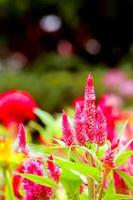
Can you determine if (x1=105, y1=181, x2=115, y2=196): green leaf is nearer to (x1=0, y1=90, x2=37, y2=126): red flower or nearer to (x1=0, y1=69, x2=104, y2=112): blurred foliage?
(x1=0, y1=90, x2=37, y2=126): red flower

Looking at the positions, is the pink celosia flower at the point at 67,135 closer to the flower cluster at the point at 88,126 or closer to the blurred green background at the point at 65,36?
the flower cluster at the point at 88,126

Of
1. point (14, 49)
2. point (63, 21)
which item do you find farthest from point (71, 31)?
point (14, 49)

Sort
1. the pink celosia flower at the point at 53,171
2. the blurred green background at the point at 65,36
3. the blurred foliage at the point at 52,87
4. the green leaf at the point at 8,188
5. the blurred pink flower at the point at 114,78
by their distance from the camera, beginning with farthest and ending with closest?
the blurred green background at the point at 65,36
the blurred pink flower at the point at 114,78
the blurred foliage at the point at 52,87
the pink celosia flower at the point at 53,171
the green leaf at the point at 8,188

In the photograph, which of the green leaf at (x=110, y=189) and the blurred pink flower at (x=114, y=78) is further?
the blurred pink flower at (x=114, y=78)

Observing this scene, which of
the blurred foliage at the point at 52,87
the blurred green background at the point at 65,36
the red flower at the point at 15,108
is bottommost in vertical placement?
the red flower at the point at 15,108

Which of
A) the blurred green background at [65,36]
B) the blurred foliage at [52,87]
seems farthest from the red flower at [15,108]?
the blurred green background at [65,36]

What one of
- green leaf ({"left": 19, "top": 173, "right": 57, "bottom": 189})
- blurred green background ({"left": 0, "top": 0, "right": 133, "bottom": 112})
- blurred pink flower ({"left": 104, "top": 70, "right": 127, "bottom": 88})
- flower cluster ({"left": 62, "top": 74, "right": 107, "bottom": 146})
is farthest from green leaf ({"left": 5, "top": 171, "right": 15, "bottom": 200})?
blurred green background ({"left": 0, "top": 0, "right": 133, "bottom": 112})

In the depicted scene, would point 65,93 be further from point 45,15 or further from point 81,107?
point 81,107

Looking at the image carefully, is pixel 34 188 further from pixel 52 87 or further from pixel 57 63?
pixel 57 63
